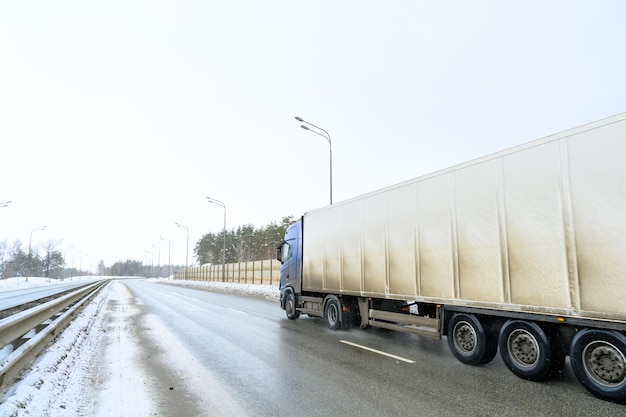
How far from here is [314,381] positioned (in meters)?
5.25

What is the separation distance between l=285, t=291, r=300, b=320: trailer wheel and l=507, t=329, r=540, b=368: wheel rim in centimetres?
774

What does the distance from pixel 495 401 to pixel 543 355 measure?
1.23m

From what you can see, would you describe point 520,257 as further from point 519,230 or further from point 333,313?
point 333,313

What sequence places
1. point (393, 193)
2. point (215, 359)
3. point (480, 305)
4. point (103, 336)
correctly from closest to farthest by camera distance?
point (480, 305) < point (215, 359) < point (393, 193) < point (103, 336)

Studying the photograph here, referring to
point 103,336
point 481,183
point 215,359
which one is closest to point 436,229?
point 481,183

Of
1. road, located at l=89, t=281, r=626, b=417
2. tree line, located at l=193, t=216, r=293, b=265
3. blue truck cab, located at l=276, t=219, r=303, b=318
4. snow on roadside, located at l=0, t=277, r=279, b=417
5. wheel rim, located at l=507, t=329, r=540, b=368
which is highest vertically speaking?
tree line, located at l=193, t=216, r=293, b=265

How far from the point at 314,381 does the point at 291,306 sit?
7.46 metres

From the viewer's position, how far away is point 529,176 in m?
5.43

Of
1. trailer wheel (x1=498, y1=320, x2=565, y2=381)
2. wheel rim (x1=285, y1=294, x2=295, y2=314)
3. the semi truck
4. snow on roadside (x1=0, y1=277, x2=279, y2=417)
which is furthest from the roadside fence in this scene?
trailer wheel (x1=498, y1=320, x2=565, y2=381)

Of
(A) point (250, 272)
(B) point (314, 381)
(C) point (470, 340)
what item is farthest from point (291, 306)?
(A) point (250, 272)

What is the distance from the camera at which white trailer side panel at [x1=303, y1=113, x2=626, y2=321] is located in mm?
4504

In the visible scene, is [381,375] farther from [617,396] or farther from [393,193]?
[393,193]

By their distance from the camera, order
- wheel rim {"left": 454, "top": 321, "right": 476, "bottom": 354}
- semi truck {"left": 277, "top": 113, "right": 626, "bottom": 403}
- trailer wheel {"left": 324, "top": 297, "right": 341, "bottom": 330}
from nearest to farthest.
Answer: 1. semi truck {"left": 277, "top": 113, "right": 626, "bottom": 403}
2. wheel rim {"left": 454, "top": 321, "right": 476, "bottom": 354}
3. trailer wheel {"left": 324, "top": 297, "right": 341, "bottom": 330}

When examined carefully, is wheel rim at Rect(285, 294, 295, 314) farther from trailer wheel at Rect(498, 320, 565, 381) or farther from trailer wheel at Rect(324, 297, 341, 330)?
trailer wheel at Rect(498, 320, 565, 381)
